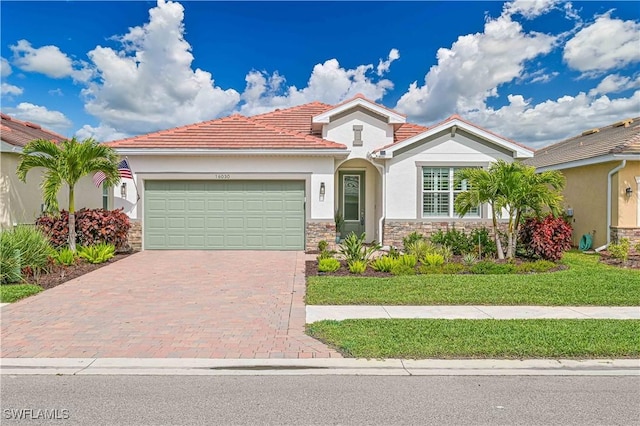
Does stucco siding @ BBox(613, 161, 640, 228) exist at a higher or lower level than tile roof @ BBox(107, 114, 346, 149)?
lower

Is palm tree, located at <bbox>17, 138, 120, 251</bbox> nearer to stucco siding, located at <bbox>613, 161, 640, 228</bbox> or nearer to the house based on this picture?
the house

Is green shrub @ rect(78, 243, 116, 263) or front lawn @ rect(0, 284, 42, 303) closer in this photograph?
front lawn @ rect(0, 284, 42, 303)

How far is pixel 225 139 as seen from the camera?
1455 centimetres

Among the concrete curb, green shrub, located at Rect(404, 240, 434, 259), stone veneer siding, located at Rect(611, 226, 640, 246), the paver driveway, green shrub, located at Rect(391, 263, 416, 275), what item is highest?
stone veneer siding, located at Rect(611, 226, 640, 246)

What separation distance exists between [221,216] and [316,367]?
33.8 feet

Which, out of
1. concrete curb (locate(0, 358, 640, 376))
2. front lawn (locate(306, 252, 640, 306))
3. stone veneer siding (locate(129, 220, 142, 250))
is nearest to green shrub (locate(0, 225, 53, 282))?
stone veneer siding (locate(129, 220, 142, 250))

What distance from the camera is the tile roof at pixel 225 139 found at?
1420cm

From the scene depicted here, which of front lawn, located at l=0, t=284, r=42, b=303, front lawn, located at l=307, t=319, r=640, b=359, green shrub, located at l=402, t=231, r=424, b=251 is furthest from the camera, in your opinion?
green shrub, located at l=402, t=231, r=424, b=251

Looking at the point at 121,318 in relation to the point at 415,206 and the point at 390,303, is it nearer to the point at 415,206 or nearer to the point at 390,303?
the point at 390,303

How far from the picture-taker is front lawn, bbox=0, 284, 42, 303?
7.83 m

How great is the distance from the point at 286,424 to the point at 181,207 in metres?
11.9

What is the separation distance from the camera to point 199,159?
47.2 ft

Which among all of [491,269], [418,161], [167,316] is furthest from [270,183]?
[167,316]

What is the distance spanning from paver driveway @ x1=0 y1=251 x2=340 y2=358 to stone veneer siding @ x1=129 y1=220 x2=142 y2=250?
130 inches
